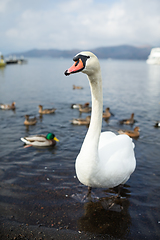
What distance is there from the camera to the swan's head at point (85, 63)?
134 inches

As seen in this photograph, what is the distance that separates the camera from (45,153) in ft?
28.2

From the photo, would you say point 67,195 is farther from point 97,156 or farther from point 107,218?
point 97,156

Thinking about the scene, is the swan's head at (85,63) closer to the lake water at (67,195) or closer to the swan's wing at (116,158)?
the swan's wing at (116,158)

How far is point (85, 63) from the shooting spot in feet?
11.5

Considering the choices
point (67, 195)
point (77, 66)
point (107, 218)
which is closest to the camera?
point (77, 66)

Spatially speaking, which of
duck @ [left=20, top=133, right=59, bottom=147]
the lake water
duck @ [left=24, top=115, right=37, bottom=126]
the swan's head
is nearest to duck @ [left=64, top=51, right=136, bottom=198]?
the swan's head

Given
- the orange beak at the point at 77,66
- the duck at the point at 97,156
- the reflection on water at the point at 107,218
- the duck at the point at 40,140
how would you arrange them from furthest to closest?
the duck at the point at 40,140 < the reflection on water at the point at 107,218 < the duck at the point at 97,156 < the orange beak at the point at 77,66

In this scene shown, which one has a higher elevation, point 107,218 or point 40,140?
point 40,140

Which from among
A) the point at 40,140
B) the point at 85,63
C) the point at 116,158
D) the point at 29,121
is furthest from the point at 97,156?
the point at 29,121

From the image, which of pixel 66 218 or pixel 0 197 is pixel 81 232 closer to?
pixel 66 218

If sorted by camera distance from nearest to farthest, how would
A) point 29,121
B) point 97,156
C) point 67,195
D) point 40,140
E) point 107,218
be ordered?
point 97,156 → point 107,218 → point 67,195 → point 40,140 → point 29,121

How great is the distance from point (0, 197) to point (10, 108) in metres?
10.8

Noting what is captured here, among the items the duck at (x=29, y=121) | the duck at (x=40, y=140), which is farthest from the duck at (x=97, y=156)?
the duck at (x=29, y=121)

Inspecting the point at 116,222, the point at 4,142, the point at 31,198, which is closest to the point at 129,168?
the point at 116,222
